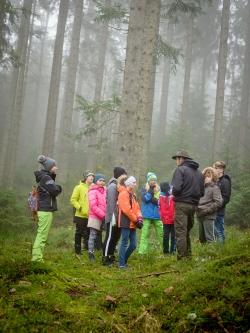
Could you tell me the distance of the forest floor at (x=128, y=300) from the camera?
428 cm

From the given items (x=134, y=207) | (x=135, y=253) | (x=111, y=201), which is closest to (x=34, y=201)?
(x=111, y=201)

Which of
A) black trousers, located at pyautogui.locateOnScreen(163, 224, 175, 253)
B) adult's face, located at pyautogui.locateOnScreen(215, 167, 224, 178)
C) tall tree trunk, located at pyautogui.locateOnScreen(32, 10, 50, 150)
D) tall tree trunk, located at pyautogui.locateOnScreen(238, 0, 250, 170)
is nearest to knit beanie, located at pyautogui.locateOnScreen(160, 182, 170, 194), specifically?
black trousers, located at pyautogui.locateOnScreen(163, 224, 175, 253)

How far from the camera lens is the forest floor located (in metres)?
4.28

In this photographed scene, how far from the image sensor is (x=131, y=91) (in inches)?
489

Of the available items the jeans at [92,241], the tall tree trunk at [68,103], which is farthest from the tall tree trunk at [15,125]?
the jeans at [92,241]

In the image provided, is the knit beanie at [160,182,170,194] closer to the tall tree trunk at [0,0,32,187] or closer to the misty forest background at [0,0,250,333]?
the misty forest background at [0,0,250,333]

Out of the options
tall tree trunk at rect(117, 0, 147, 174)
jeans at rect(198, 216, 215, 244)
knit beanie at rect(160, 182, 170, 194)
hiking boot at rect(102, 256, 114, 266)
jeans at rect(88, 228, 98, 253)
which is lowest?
hiking boot at rect(102, 256, 114, 266)

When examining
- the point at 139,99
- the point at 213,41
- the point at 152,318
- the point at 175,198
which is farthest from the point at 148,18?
the point at 213,41

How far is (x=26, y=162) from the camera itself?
29.9m

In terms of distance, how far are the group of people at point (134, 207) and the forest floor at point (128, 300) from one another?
147cm

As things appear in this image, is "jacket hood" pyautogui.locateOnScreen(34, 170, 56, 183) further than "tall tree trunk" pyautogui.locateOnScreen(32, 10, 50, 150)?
No

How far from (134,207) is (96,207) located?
137cm

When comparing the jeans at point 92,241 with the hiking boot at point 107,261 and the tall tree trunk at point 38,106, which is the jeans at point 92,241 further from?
the tall tree trunk at point 38,106

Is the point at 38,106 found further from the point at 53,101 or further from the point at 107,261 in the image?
the point at 107,261
